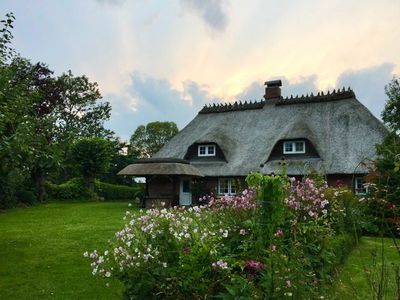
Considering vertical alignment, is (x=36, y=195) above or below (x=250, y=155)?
below

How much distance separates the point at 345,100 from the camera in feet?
94.1

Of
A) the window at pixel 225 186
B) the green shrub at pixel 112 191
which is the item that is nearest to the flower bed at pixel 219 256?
the window at pixel 225 186

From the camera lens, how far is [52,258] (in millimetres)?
11297

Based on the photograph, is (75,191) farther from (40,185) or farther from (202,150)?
(202,150)

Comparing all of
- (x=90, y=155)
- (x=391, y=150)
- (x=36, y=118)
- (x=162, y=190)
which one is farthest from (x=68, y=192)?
(x=391, y=150)

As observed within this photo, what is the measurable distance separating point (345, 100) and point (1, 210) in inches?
890

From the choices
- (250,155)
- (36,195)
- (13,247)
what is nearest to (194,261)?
(13,247)

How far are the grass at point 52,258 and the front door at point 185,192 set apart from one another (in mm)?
8368

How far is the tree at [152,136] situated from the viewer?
66125mm

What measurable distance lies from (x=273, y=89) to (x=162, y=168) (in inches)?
466

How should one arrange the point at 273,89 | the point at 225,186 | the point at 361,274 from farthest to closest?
the point at 273,89 < the point at 225,186 < the point at 361,274

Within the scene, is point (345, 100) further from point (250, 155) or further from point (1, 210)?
point (1, 210)

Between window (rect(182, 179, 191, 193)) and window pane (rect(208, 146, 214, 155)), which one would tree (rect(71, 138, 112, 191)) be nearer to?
window (rect(182, 179, 191, 193))

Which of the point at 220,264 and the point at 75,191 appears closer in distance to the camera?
the point at 220,264
